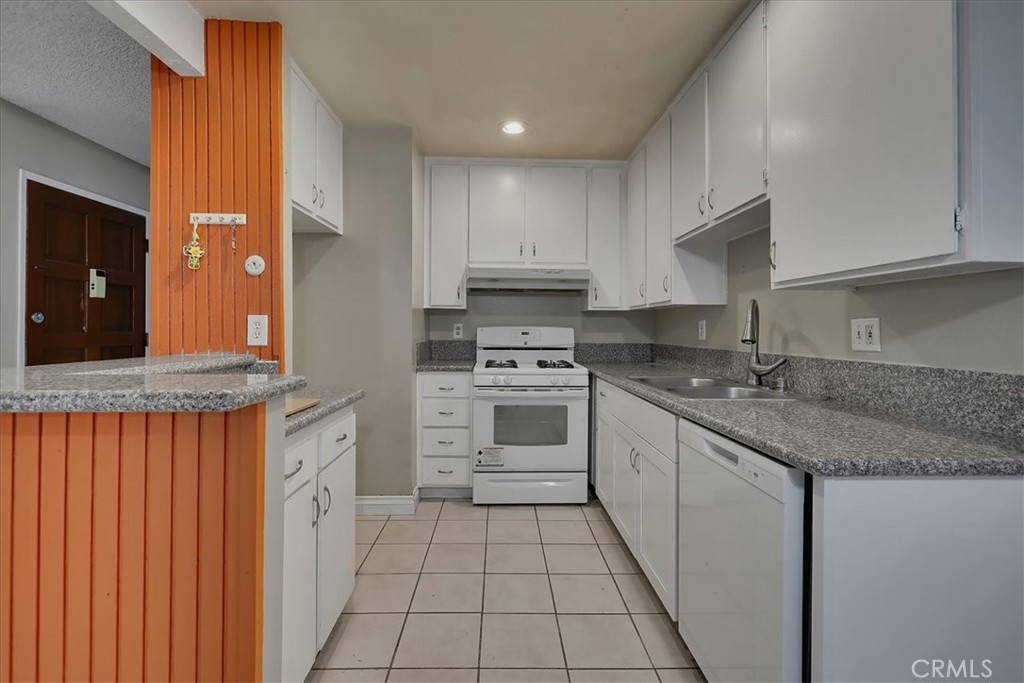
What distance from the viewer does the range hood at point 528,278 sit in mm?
3062

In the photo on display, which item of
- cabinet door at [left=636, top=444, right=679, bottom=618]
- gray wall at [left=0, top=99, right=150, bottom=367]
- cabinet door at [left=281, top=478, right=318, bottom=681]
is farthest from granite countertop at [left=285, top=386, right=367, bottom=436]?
gray wall at [left=0, top=99, right=150, bottom=367]

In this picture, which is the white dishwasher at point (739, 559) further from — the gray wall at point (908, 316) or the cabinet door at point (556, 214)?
the cabinet door at point (556, 214)

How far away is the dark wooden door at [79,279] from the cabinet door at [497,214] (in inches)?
109

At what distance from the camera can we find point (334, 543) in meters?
1.56

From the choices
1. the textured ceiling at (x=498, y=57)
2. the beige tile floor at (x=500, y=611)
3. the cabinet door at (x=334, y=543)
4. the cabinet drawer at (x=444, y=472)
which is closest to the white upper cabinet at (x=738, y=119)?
the textured ceiling at (x=498, y=57)

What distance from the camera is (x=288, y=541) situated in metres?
1.21

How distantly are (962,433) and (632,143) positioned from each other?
7.86 ft

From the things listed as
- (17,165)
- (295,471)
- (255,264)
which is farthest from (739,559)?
(17,165)

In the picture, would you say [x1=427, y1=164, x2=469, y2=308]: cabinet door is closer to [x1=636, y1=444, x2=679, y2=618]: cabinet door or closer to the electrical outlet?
the electrical outlet

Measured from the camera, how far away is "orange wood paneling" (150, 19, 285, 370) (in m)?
1.87

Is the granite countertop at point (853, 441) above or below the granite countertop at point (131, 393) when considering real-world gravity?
below

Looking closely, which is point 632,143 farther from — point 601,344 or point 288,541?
point 288,541

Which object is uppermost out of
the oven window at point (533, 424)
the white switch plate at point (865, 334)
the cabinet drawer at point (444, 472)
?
the white switch plate at point (865, 334)

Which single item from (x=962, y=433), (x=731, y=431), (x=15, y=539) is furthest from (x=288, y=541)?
(x=962, y=433)
